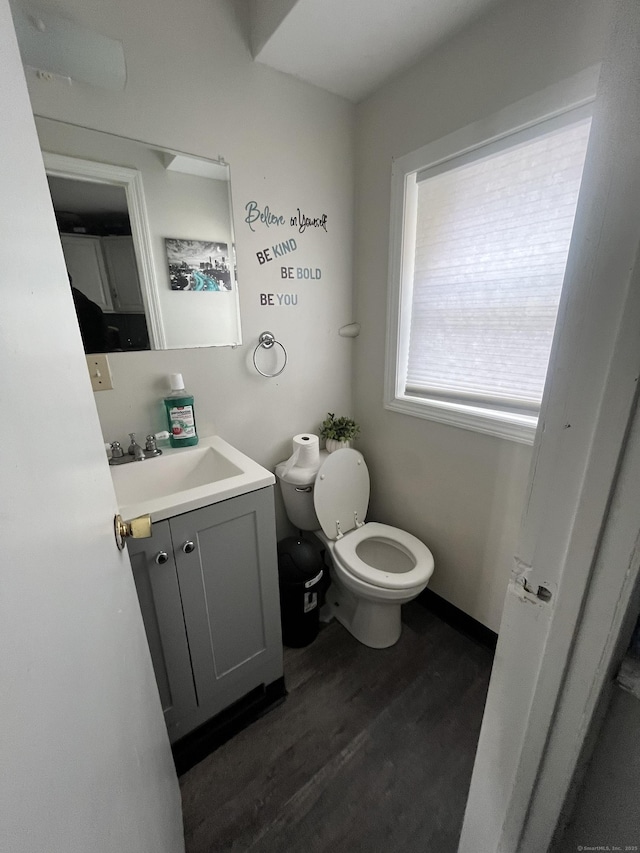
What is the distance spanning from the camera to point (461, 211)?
1272mm

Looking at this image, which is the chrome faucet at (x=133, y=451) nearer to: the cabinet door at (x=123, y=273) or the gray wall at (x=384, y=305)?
the cabinet door at (x=123, y=273)

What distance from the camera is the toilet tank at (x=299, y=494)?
1501 millimetres

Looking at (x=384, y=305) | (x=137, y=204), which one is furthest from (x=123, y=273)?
(x=384, y=305)

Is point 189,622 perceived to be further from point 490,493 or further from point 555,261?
point 555,261

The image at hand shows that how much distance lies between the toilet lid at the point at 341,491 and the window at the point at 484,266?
38cm

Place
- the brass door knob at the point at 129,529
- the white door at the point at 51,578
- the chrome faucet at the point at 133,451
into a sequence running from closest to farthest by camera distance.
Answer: the white door at the point at 51,578, the brass door knob at the point at 129,529, the chrome faucet at the point at 133,451

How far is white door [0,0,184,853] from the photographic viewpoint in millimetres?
284

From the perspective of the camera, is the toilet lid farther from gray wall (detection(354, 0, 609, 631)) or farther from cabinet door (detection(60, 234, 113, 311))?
cabinet door (detection(60, 234, 113, 311))

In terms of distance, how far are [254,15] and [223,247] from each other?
0.73 meters

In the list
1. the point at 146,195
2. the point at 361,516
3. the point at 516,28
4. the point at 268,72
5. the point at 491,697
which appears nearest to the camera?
the point at 491,697

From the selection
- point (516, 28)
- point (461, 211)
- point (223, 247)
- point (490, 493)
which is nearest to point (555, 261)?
point (461, 211)

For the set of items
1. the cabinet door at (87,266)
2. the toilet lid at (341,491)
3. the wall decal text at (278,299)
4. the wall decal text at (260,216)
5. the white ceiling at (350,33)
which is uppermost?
the white ceiling at (350,33)

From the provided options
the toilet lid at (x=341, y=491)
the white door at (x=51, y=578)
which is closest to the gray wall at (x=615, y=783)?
the white door at (x=51, y=578)

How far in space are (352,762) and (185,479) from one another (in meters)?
1.12
